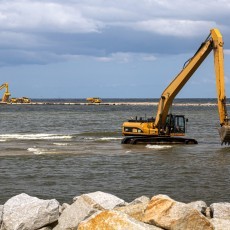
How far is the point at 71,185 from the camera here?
68.7ft

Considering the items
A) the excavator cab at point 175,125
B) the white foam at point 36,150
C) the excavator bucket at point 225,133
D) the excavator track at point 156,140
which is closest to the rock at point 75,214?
the white foam at point 36,150

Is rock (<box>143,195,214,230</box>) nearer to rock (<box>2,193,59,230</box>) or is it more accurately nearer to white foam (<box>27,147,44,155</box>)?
rock (<box>2,193,59,230</box>)

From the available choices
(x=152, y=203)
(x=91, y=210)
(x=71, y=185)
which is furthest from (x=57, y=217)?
(x=71, y=185)

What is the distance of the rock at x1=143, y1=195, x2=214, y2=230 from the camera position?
401 inches

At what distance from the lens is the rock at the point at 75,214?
36.8 ft

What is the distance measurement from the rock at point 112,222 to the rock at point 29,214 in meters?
1.68

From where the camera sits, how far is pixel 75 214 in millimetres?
11344

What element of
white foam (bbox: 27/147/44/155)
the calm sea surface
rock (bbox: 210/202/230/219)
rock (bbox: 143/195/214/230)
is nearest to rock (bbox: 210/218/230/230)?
rock (bbox: 143/195/214/230)

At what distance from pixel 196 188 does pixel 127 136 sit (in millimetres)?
19390

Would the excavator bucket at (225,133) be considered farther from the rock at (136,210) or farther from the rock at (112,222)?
the rock at (112,222)

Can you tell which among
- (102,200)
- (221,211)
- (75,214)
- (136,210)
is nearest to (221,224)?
(221,211)

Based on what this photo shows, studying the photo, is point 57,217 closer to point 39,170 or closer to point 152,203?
point 152,203

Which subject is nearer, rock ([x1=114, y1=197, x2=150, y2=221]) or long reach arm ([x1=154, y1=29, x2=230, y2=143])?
rock ([x1=114, y1=197, x2=150, y2=221])

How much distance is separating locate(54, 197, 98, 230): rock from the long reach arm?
23.5 m
